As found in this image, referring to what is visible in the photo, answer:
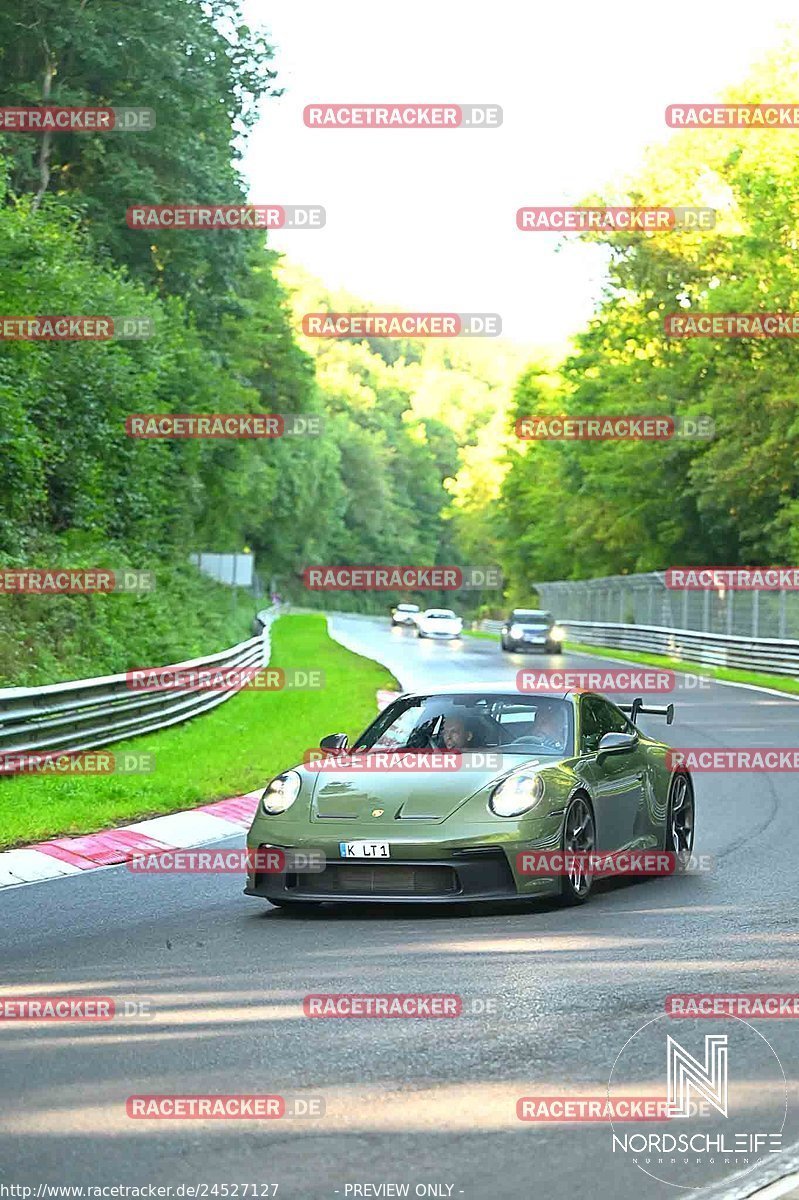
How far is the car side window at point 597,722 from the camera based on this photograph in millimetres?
11906

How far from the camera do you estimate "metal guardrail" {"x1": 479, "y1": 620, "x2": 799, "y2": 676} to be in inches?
1716

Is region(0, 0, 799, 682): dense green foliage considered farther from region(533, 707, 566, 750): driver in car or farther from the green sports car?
region(533, 707, 566, 750): driver in car

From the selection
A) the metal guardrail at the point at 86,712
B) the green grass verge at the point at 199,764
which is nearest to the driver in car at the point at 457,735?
the green grass verge at the point at 199,764

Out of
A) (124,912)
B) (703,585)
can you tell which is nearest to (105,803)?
(124,912)

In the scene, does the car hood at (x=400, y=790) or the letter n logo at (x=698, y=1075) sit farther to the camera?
the car hood at (x=400, y=790)

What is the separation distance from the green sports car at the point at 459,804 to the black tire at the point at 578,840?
0.01 meters

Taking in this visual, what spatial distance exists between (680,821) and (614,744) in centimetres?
166

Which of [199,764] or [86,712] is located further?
[199,764]

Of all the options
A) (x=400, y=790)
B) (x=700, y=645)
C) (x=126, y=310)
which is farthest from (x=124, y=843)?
(x=700, y=645)

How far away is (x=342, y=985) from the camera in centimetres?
833

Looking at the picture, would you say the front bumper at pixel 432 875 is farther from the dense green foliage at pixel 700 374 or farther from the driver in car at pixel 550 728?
the dense green foliage at pixel 700 374

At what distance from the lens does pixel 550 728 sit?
38.6 feet

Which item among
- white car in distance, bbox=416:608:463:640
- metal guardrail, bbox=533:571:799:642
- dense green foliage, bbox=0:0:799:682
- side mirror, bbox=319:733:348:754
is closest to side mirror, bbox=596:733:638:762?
side mirror, bbox=319:733:348:754

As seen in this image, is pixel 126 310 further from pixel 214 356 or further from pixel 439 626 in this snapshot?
pixel 439 626
